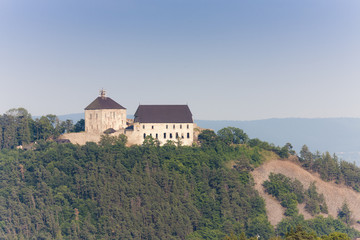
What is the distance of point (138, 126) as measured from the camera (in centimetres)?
9569

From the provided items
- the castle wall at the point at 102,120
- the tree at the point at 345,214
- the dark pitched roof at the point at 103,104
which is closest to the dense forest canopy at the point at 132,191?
the tree at the point at 345,214

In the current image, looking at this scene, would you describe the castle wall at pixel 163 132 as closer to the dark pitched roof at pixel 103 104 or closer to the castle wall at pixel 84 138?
the castle wall at pixel 84 138

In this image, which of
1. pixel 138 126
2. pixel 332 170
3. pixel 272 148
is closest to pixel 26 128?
pixel 138 126

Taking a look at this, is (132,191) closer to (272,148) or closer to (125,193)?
(125,193)

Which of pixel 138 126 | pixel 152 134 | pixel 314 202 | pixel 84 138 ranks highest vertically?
pixel 138 126

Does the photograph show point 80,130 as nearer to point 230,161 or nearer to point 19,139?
point 19,139

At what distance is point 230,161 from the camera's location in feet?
323

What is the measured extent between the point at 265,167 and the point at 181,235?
92.0 feet

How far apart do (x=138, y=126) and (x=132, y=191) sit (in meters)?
16.0

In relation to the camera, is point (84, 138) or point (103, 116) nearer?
point (84, 138)

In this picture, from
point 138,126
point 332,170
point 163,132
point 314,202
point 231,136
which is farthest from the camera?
point 231,136

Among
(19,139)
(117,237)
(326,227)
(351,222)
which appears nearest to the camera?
(117,237)

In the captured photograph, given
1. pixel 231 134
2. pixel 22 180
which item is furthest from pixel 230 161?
pixel 22 180

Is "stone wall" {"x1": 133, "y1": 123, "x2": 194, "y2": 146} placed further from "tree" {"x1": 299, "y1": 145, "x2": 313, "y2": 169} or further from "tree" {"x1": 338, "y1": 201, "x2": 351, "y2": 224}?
"tree" {"x1": 338, "y1": 201, "x2": 351, "y2": 224}
